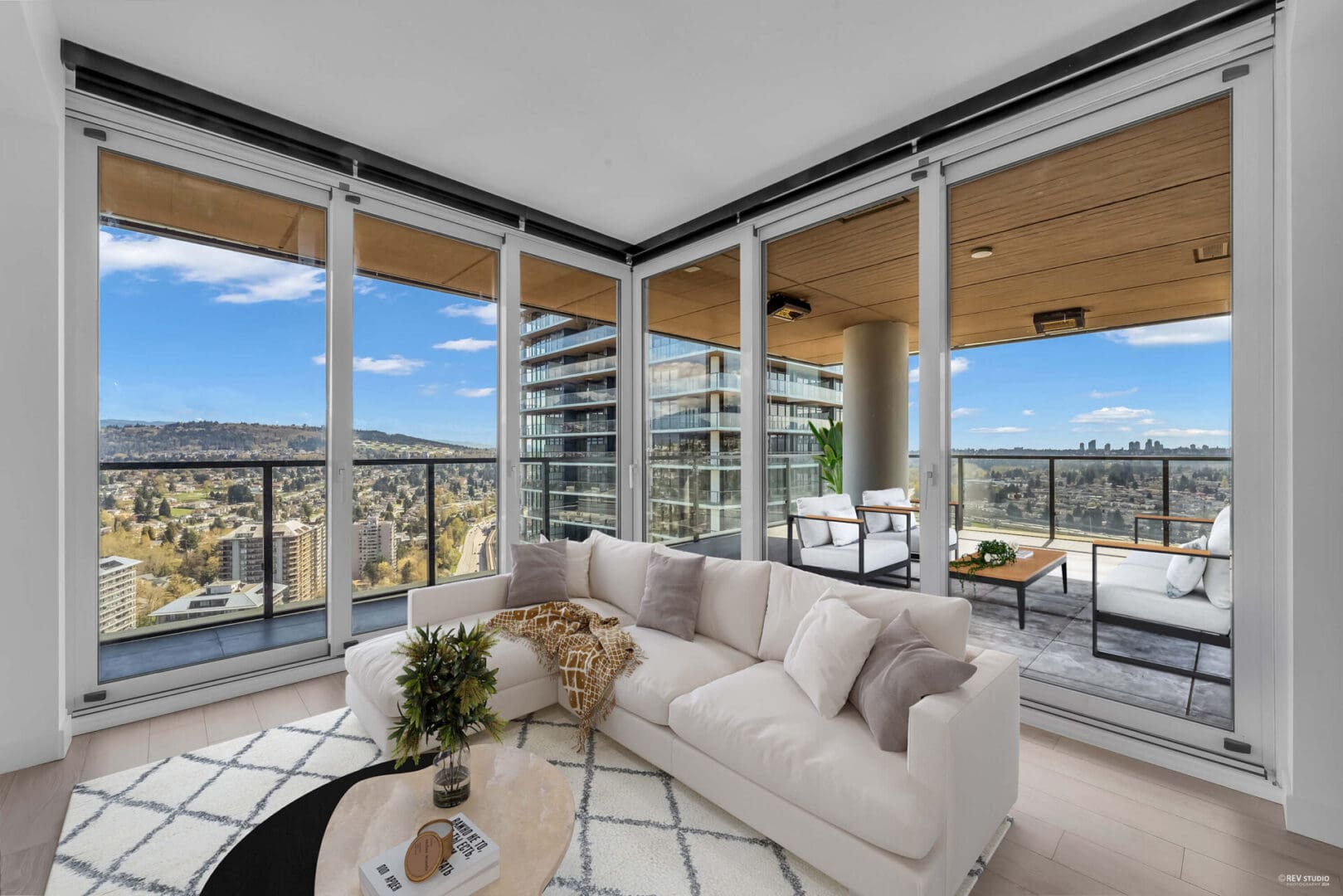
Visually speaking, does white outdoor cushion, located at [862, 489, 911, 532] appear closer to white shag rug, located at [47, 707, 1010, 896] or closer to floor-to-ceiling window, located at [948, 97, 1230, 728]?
floor-to-ceiling window, located at [948, 97, 1230, 728]

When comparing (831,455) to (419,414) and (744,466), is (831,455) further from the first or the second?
(419,414)

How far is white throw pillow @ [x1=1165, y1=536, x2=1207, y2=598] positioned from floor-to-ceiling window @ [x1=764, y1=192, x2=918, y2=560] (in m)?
1.14

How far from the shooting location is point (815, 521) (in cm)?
395

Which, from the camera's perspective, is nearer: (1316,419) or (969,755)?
(969,755)

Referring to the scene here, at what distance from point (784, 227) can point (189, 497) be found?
4.01 meters

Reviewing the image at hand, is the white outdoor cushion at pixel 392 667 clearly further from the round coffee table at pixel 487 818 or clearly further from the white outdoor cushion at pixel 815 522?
the white outdoor cushion at pixel 815 522

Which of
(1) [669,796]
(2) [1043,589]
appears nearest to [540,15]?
(1) [669,796]

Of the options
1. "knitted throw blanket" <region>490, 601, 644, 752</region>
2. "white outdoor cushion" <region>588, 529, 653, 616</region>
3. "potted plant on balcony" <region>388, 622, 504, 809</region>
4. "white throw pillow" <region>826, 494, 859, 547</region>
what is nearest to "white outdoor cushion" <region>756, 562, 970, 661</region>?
"knitted throw blanket" <region>490, 601, 644, 752</region>

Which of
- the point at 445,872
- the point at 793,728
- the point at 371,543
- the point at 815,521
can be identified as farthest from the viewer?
the point at 815,521

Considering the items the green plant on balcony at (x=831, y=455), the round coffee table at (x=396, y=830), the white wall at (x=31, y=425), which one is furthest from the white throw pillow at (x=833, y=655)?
the white wall at (x=31, y=425)

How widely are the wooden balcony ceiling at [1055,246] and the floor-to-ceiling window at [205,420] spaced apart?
321 cm

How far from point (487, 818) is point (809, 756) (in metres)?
0.99

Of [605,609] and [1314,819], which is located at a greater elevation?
[605,609]

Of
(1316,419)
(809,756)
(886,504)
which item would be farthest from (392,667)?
(1316,419)
